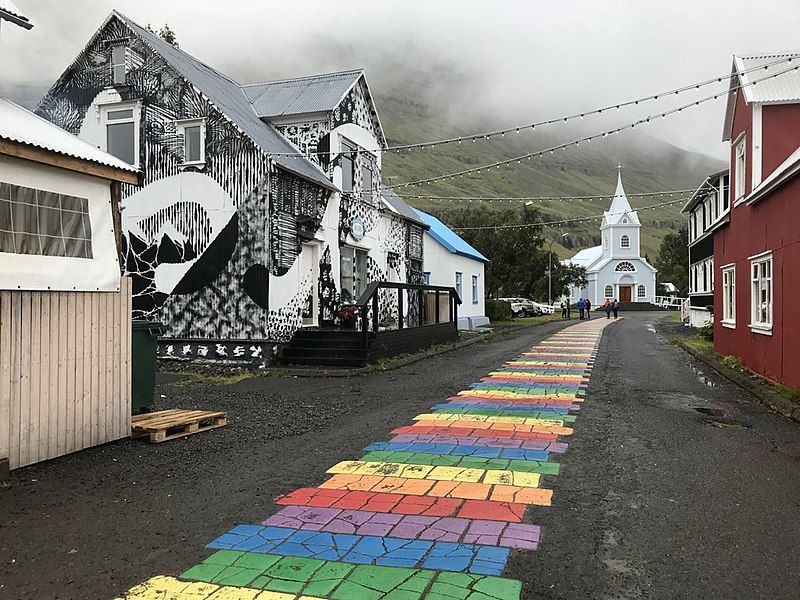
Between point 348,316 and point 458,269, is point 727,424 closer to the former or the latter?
point 348,316

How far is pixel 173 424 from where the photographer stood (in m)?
7.51

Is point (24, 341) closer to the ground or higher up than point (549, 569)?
higher up

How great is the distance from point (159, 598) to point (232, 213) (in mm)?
12226

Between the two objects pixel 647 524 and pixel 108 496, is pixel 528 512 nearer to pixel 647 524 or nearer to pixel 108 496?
pixel 647 524

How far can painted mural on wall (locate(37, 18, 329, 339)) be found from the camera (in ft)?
48.0

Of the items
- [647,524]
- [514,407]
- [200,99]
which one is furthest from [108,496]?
[200,99]

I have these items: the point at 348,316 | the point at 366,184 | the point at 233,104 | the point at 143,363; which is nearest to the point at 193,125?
the point at 233,104

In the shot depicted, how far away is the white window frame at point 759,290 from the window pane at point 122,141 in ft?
47.4

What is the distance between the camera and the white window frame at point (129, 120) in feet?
51.6

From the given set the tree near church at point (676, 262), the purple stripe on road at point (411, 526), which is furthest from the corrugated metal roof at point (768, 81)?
the tree near church at point (676, 262)

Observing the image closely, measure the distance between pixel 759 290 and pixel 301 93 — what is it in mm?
13132

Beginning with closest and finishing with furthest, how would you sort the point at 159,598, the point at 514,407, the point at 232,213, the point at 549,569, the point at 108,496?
1. the point at 159,598
2. the point at 549,569
3. the point at 108,496
4. the point at 514,407
5. the point at 232,213

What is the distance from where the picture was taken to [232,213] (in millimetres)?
14828

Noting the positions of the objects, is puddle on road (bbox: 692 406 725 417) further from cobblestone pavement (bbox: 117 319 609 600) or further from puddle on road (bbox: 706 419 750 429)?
cobblestone pavement (bbox: 117 319 609 600)
